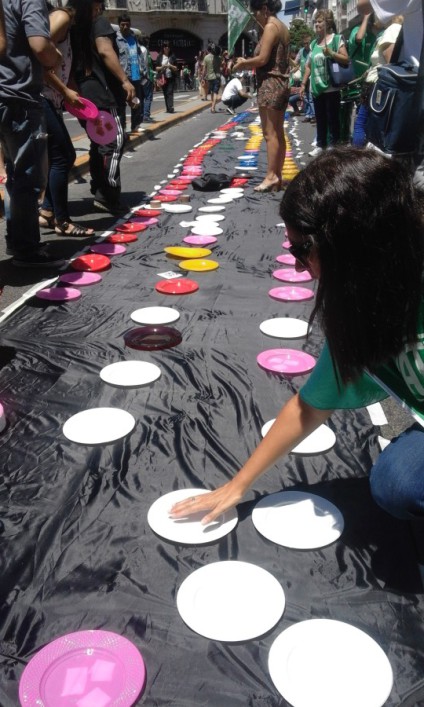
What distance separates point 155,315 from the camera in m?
2.62

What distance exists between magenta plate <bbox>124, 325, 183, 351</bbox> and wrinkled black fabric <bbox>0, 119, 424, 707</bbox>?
39 mm

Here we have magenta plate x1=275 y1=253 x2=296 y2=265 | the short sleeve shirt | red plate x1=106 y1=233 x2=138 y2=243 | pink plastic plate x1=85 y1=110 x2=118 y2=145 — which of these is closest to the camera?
the short sleeve shirt

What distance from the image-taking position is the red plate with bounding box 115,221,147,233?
13.0 ft

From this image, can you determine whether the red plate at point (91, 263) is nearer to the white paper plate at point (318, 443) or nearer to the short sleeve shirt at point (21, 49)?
the short sleeve shirt at point (21, 49)

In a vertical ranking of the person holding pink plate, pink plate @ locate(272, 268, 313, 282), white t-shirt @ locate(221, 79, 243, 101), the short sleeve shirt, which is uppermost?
white t-shirt @ locate(221, 79, 243, 101)

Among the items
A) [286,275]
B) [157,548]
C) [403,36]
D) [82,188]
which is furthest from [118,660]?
[82,188]

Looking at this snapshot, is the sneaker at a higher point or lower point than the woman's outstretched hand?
higher

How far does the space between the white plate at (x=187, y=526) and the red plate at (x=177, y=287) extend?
1560mm

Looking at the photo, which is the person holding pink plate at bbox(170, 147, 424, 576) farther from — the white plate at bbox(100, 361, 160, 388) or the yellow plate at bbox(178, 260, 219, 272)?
the yellow plate at bbox(178, 260, 219, 272)

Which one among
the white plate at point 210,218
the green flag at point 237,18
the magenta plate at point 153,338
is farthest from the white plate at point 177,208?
the green flag at point 237,18

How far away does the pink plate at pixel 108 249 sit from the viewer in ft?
11.5

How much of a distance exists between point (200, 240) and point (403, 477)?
2.73 meters

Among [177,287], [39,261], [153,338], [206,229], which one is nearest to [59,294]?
[39,261]

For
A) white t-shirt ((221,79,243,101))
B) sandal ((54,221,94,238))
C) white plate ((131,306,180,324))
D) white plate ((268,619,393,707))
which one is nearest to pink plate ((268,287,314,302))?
white plate ((131,306,180,324))
